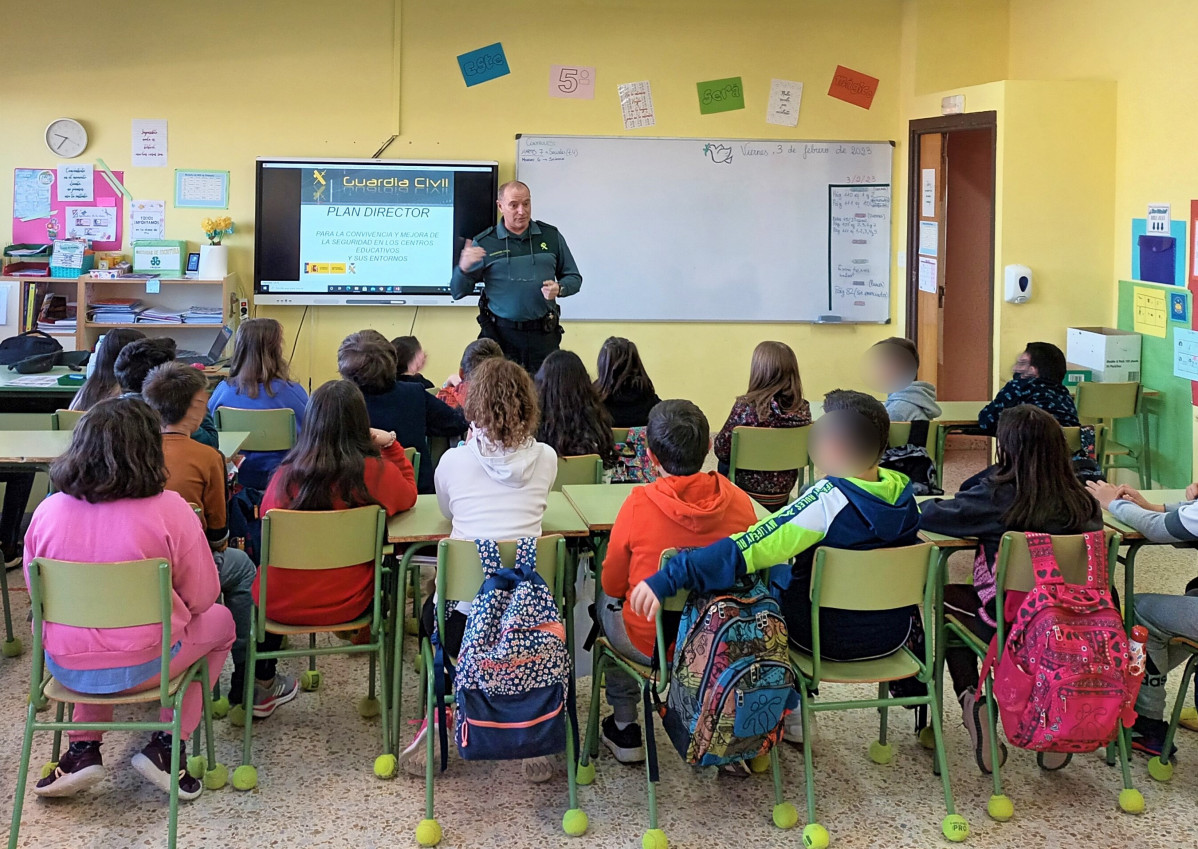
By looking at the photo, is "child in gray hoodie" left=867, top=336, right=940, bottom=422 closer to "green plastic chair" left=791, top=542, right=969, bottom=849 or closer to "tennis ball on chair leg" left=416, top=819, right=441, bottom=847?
"green plastic chair" left=791, top=542, right=969, bottom=849

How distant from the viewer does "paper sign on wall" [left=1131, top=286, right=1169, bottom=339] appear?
18.8ft

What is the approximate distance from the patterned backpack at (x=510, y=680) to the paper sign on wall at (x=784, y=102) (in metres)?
5.10

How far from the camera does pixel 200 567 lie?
2699 mm

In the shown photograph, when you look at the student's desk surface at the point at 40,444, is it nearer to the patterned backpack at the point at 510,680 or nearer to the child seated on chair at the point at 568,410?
the child seated on chair at the point at 568,410

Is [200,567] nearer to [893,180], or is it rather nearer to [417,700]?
[417,700]

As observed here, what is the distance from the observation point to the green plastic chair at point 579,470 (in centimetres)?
372

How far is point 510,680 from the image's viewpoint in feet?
8.54

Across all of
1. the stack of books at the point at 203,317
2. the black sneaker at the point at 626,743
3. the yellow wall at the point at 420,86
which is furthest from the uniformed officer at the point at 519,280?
the black sneaker at the point at 626,743

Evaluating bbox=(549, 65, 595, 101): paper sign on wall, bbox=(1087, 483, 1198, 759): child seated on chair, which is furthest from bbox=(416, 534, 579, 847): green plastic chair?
bbox=(549, 65, 595, 101): paper sign on wall

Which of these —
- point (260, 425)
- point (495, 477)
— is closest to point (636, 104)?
point (260, 425)

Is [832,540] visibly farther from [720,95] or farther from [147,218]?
[147,218]

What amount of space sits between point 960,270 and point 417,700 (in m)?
5.29

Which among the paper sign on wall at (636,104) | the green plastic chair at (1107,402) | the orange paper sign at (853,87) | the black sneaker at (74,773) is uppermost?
the orange paper sign at (853,87)

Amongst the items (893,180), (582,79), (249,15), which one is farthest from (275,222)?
(893,180)
